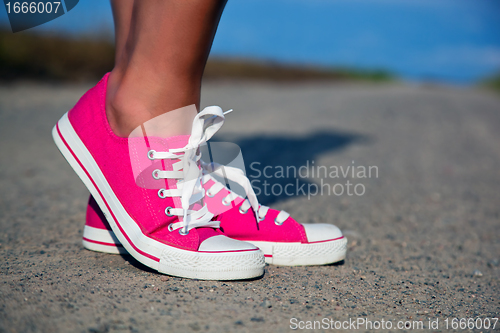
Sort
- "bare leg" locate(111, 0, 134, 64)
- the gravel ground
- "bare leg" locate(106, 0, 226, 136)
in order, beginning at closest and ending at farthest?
the gravel ground, "bare leg" locate(106, 0, 226, 136), "bare leg" locate(111, 0, 134, 64)

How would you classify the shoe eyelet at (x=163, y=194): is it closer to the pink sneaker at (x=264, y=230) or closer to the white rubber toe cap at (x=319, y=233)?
the pink sneaker at (x=264, y=230)

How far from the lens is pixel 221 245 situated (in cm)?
100

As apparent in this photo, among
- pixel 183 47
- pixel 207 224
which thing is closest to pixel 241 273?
pixel 207 224

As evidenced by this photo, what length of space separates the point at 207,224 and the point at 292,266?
0.34 metres

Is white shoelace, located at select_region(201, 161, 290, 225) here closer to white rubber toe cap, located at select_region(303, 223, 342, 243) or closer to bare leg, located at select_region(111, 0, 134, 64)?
white rubber toe cap, located at select_region(303, 223, 342, 243)

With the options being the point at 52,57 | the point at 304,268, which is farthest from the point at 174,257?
the point at 52,57

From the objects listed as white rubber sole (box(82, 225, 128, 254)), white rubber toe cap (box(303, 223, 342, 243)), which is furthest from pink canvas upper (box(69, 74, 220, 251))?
white rubber toe cap (box(303, 223, 342, 243))

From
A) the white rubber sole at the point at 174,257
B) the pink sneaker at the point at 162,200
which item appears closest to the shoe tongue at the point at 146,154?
the pink sneaker at the point at 162,200

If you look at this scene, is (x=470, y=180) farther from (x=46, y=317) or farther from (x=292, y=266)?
(x=46, y=317)

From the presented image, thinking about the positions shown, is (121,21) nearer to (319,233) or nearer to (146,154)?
(146,154)

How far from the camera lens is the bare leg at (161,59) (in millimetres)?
959

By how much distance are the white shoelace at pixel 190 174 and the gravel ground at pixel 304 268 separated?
17cm

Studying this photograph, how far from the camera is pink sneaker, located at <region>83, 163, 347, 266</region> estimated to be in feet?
3.87

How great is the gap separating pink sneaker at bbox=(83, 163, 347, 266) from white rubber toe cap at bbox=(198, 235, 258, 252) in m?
0.16
